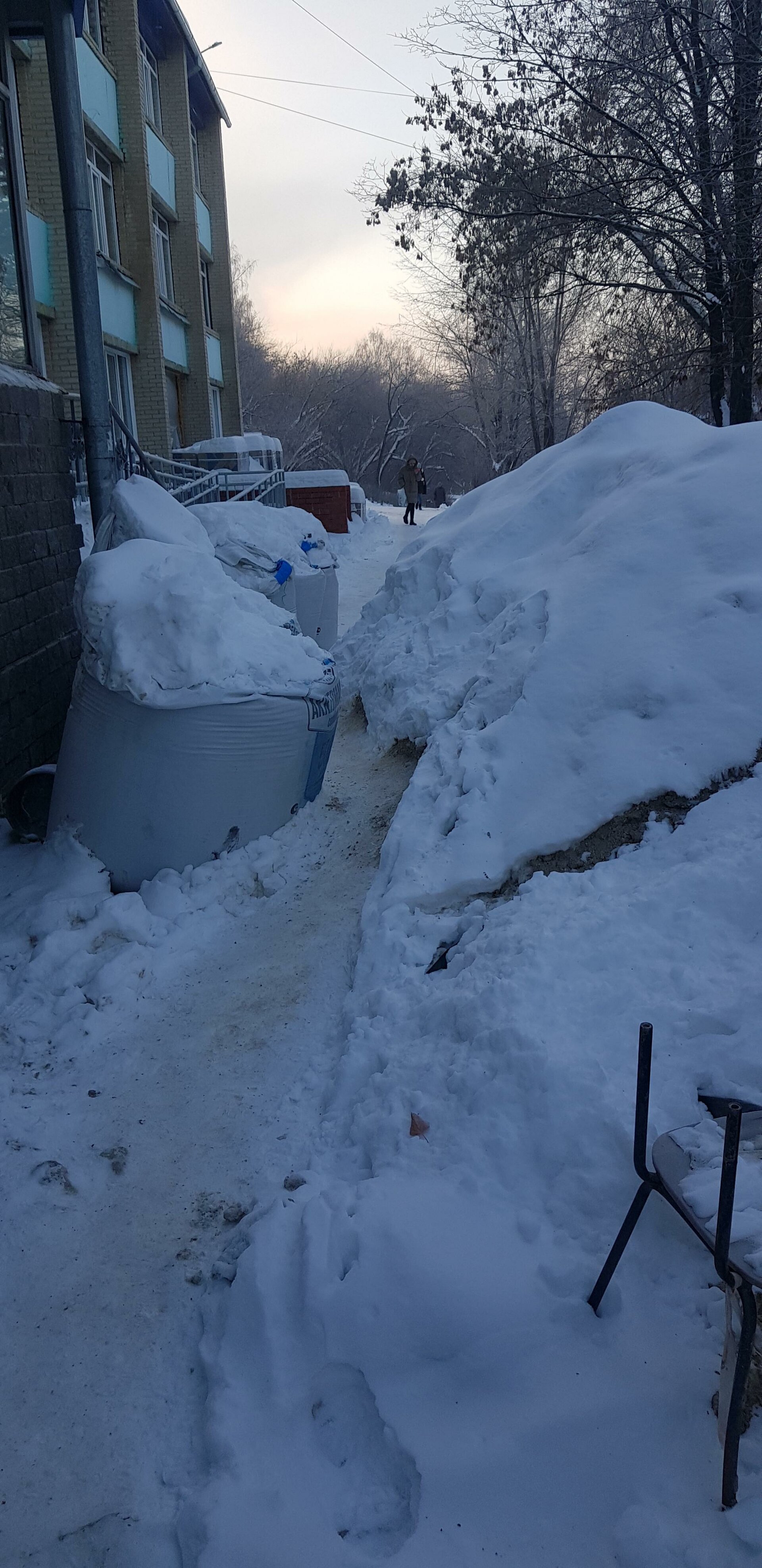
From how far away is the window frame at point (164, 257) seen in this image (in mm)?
18078

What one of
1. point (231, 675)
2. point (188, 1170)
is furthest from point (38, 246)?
point (188, 1170)

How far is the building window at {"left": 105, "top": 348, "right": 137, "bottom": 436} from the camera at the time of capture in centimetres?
1463

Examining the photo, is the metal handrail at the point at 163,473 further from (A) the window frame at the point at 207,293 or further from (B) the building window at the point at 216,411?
(A) the window frame at the point at 207,293

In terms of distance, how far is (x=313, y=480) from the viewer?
1805cm

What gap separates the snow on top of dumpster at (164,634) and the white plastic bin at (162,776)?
0.25 ft

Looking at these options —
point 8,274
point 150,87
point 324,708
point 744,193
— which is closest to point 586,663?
point 324,708

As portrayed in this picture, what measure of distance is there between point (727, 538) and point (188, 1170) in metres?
3.33

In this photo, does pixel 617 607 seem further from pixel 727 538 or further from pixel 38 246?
pixel 38 246

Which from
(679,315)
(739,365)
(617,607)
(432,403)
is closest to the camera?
(617,607)

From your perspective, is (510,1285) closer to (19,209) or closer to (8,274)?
(8,274)

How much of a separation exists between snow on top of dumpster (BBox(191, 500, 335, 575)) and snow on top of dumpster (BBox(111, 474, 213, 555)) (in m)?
1.81

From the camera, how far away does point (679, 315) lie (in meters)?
10.4

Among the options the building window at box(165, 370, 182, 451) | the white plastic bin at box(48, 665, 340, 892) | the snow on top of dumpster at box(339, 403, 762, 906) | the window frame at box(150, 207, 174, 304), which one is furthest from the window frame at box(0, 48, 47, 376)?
the window frame at box(150, 207, 174, 304)

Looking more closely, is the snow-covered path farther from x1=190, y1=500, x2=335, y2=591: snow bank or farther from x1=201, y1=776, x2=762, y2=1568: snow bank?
x1=190, y1=500, x2=335, y2=591: snow bank
